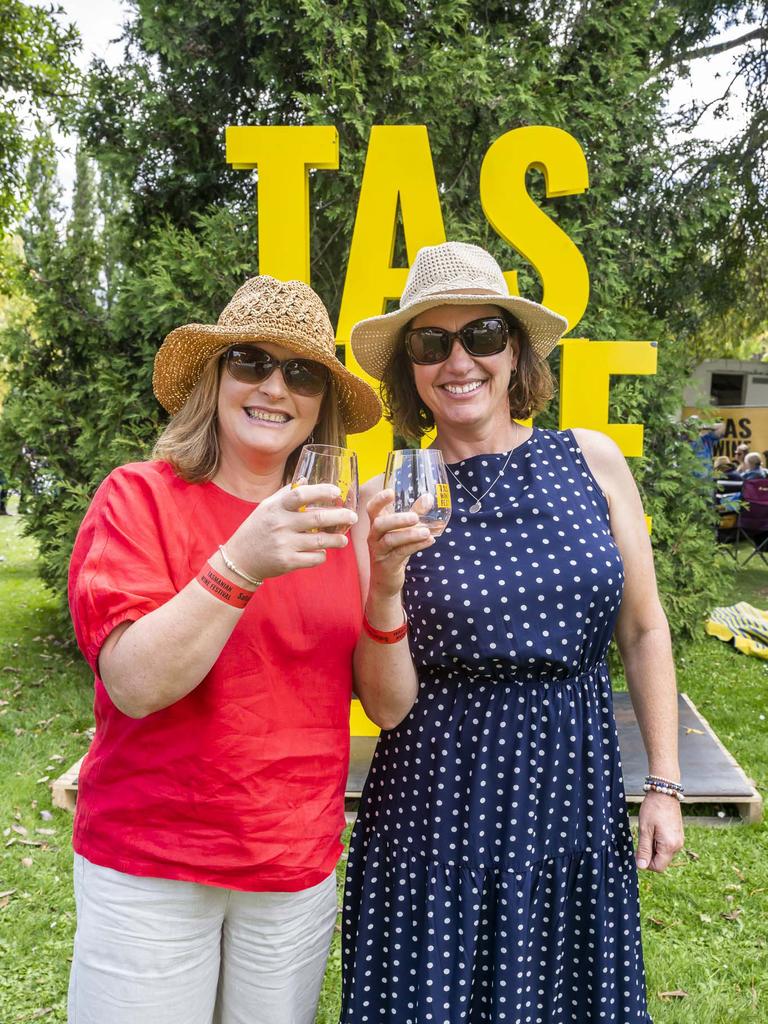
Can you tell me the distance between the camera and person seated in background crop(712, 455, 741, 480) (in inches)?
506

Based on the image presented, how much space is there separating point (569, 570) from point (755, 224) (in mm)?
8460

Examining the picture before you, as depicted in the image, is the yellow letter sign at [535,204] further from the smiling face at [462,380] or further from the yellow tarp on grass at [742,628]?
the yellow tarp on grass at [742,628]

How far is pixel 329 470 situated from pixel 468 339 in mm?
724

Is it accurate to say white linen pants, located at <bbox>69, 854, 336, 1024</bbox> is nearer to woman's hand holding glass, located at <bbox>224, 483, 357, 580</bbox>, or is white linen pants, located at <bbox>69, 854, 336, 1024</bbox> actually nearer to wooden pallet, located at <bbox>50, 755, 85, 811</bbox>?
woman's hand holding glass, located at <bbox>224, 483, 357, 580</bbox>

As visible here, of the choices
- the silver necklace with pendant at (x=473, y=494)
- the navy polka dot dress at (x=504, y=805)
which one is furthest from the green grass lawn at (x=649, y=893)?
the silver necklace with pendant at (x=473, y=494)

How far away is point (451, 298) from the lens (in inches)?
71.5

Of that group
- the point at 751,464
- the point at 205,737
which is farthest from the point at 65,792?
the point at 751,464

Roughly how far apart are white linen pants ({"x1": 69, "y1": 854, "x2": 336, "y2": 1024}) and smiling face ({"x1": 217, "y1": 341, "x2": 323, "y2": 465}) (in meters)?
0.86

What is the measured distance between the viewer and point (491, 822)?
1651 mm

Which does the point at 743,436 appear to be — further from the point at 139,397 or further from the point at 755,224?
the point at 139,397

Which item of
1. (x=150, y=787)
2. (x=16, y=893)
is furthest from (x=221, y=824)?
(x=16, y=893)

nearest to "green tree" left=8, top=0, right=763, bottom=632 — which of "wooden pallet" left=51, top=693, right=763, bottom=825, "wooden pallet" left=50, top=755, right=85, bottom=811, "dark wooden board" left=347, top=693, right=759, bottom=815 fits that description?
"dark wooden board" left=347, top=693, right=759, bottom=815

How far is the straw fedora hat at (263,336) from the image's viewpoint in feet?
5.29

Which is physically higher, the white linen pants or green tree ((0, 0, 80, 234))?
green tree ((0, 0, 80, 234))
